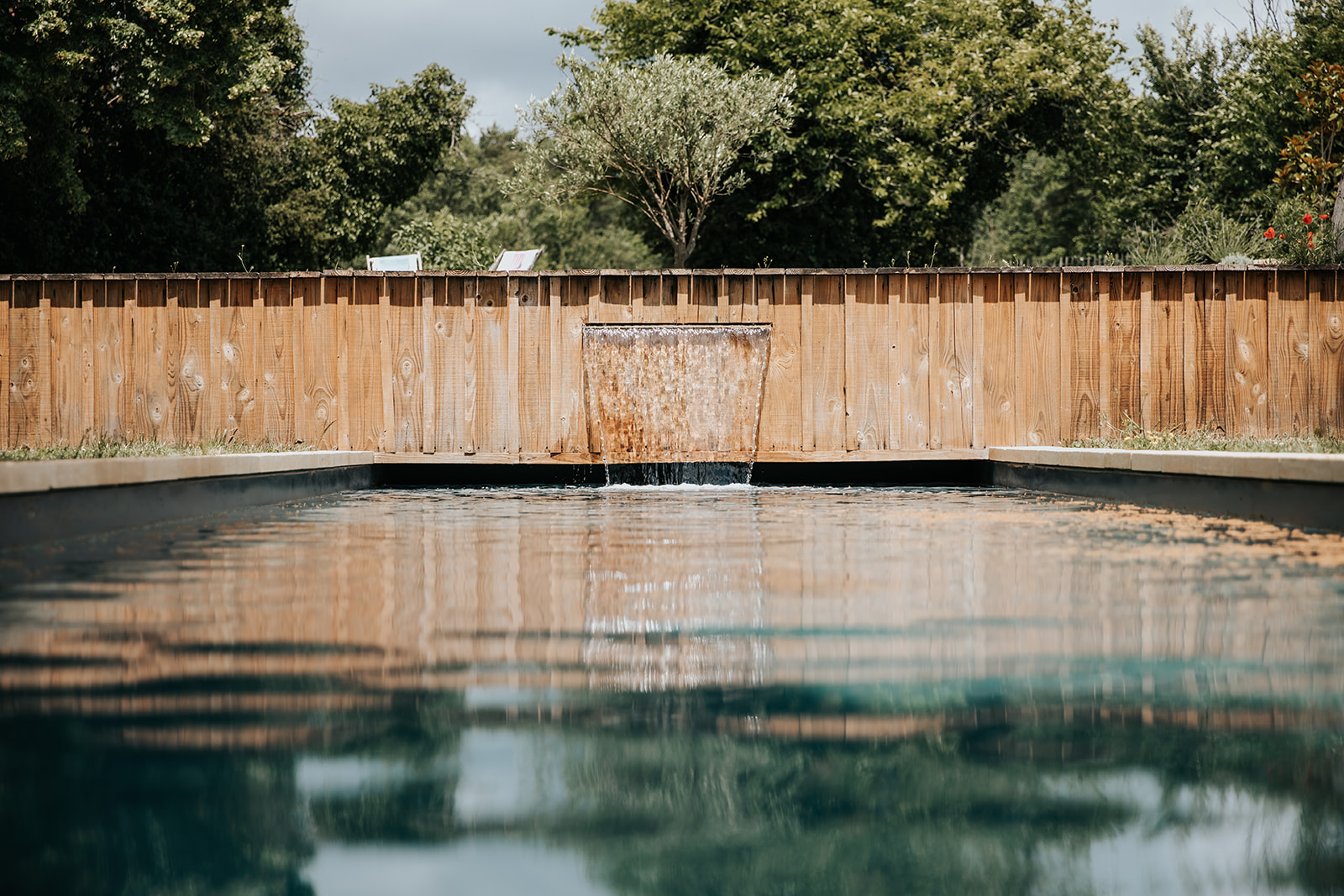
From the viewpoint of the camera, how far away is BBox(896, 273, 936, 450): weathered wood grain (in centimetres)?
1225

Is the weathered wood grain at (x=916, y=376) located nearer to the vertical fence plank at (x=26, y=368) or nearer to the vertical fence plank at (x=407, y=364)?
the vertical fence plank at (x=407, y=364)

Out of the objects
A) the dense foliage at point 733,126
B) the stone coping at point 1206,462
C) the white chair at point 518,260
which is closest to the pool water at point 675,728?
the stone coping at point 1206,462

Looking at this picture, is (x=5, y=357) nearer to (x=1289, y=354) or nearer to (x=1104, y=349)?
(x=1104, y=349)

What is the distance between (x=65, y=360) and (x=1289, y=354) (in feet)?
39.6

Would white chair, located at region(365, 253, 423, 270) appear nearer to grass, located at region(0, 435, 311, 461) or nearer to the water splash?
grass, located at region(0, 435, 311, 461)

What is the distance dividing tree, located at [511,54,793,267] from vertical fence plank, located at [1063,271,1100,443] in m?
15.6

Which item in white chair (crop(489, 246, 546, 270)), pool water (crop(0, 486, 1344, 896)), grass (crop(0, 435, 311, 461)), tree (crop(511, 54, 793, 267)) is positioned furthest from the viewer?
tree (crop(511, 54, 793, 267))

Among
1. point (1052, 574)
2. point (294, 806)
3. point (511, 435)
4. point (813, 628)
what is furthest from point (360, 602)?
point (511, 435)

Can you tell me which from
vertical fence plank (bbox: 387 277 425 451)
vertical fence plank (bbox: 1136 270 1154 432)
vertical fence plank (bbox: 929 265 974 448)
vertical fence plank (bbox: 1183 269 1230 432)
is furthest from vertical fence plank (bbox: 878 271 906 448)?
vertical fence plank (bbox: 387 277 425 451)

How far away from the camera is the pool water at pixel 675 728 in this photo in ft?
6.73

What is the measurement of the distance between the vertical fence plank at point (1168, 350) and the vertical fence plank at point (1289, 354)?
830 mm

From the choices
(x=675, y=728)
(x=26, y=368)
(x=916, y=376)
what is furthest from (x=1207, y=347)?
(x=26, y=368)

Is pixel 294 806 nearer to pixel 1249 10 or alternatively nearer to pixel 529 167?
pixel 529 167

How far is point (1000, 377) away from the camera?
12.2 metres
